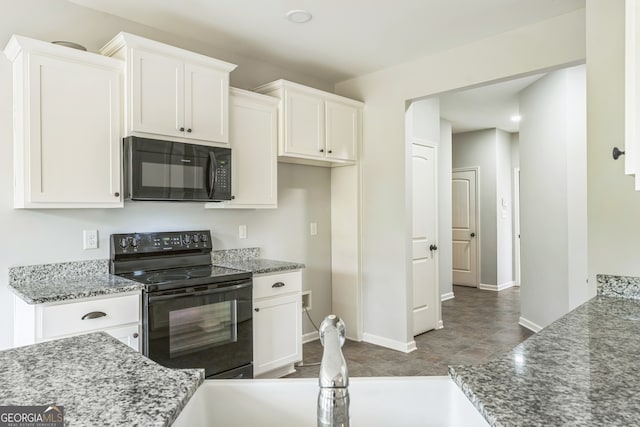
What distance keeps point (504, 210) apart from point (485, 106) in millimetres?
2304

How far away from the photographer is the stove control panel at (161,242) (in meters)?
2.66

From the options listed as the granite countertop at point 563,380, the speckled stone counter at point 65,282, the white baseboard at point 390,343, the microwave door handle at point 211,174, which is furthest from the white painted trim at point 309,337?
the granite countertop at point 563,380

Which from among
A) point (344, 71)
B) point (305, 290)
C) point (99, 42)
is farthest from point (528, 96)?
point (99, 42)

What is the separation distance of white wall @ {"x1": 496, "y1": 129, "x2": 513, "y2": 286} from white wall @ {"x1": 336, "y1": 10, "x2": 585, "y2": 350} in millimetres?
3732

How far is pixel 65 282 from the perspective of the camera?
2391 millimetres

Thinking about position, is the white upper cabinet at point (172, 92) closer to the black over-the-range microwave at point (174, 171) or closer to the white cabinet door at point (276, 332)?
the black over-the-range microwave at point (174, 171)

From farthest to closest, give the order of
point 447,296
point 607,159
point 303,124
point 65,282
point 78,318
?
1. point 447,296
2. point 303,124
3. point 65,282
4. point 78,318
5. point 607,159

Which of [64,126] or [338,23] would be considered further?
[338,23]

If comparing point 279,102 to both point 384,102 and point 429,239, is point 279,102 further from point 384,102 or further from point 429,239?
point 429,239

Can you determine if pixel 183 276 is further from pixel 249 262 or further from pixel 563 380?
pixel 563 380

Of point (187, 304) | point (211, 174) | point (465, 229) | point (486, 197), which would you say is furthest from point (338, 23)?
point (465, 229)

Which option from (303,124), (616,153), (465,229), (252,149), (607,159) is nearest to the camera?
(616,153)

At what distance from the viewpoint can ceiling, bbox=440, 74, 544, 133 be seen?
183 inches

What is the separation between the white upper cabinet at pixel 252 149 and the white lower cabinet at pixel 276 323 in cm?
63
